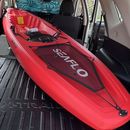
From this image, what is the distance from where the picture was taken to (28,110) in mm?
2225

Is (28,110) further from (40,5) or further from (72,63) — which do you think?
(40,5)

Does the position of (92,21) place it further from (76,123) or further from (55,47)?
(76,123)

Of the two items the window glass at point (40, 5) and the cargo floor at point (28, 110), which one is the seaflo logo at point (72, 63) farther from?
the window glass at point (40, 5)

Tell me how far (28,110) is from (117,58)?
122cm

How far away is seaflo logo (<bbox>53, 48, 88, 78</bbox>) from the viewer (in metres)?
2.50

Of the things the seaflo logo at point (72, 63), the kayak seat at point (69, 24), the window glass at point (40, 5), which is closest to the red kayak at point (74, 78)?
the seaflo logo at point (72, 63)

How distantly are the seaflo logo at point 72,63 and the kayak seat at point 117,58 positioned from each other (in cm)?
39

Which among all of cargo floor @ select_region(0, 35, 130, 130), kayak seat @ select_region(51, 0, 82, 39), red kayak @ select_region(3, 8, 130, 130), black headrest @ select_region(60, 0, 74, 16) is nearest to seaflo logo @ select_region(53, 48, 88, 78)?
red kayak @ select_region(3, 8, 130, 130)

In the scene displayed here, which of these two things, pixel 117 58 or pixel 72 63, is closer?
pixel 72 63

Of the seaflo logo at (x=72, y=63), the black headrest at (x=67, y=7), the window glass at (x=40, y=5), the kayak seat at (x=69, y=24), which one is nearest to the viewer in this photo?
the seaflo logo at (x=72, y=63)

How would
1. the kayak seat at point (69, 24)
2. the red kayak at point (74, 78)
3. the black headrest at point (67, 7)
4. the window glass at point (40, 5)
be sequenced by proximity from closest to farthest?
1. the red kayak at point (74, 78)
2. the kayak seat at point (69, 24)
3. the black headrest at point (67, 7)
4. the window glass at point (40, 5)

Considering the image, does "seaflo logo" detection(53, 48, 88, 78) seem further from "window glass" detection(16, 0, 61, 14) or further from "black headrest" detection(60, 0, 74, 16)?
"window glass" detection(16, 0, 61, 14)

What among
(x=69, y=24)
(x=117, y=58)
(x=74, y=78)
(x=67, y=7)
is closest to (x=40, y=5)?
(x=67, y=7)

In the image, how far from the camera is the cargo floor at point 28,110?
2.04 metres
